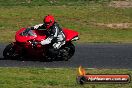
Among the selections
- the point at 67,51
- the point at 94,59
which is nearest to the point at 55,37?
the point at 67,51

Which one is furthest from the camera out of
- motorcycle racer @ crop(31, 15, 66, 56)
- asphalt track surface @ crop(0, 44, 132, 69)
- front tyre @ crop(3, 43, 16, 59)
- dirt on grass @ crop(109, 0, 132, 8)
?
dirt on grass @ crop(109, 0, 132, 8)

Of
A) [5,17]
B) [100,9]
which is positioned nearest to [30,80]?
[5,17]

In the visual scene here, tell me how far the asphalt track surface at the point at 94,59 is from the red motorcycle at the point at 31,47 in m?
0.31

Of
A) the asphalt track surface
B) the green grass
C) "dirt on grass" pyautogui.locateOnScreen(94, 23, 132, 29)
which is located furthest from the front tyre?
"dirt on grass" pyautogui.locateOnScreen(94, 23, 132, 29)

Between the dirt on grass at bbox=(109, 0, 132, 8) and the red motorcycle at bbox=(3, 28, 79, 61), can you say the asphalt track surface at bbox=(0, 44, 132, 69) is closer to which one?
the red motorcycle at bbox=(3, 28, 79, 61)

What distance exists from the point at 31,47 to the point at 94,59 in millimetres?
2308

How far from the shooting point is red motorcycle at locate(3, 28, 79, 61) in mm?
18969

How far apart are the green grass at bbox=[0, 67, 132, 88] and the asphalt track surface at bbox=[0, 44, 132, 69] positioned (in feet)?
3.99

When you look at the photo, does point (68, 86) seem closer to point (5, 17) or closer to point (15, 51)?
point (15, 51)

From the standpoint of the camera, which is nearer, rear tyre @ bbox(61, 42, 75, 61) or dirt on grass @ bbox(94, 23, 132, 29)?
rear tyre @ bbox(61, 42, 75, 61)

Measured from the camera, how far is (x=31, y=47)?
19031mm

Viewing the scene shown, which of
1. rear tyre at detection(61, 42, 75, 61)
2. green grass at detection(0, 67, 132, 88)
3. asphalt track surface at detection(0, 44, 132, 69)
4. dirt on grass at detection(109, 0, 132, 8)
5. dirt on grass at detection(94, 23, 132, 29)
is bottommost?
dirt on grass at detection(94, 23, 132, 29)

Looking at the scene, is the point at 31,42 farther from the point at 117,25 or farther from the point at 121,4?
the point at 121,4

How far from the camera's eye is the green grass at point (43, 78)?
14.0m
